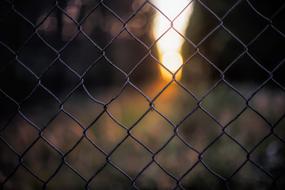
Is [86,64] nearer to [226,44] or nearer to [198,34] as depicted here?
[198,34]

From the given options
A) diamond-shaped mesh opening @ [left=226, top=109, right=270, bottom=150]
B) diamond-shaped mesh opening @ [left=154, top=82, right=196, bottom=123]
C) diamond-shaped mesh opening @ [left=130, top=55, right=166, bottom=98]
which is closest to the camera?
diamond-shaped mesh opening @ [left=226, top=109, right=270, bottom=150]

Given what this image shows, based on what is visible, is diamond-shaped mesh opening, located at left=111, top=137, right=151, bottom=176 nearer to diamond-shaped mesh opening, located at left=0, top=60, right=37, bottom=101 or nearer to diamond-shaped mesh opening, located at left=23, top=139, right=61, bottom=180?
diamond-shaped mesh opening, located at left=23, top=139, right=61, bottom=180

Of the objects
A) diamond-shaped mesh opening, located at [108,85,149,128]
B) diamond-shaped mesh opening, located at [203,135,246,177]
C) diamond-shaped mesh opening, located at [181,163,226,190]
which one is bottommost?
diamond-shaped mesh opening, located at [108,85,149,128]

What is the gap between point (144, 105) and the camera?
4.68 meters

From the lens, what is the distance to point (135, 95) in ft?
18.9

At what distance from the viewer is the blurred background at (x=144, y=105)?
4.43 ft

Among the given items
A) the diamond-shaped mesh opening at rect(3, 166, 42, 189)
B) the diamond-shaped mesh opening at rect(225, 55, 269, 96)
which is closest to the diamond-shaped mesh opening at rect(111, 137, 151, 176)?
the diamond-shaped mesh opening at rect(3, 166, 42, 189)

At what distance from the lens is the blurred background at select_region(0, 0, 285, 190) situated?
4.43ft

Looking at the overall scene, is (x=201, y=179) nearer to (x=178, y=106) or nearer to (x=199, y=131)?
(x=199, y=131)

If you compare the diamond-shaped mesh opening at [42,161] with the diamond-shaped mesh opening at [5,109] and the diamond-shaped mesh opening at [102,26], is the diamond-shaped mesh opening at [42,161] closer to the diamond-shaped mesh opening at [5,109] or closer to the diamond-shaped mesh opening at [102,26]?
the diamond-shaped mesh opening at [5,109]

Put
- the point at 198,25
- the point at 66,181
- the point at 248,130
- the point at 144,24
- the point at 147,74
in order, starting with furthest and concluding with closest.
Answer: the point at 147,74
the point at 144,24
the point at 198,25
the point at 248,130
the point at 66,181

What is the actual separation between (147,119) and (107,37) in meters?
2.71

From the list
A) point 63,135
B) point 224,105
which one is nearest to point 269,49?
point 224,105

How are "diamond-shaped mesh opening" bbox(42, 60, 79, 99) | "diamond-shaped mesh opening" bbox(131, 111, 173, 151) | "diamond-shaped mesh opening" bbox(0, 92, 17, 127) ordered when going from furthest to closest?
"diamond-shaped mesh opening" bbox(42, 60, 79, 99)
"diamond-shaped mesh opening" bbox(0, 92, 17, 127)
"diamond-shaped mesh opening" bbox(131, 111, 173, 151)
